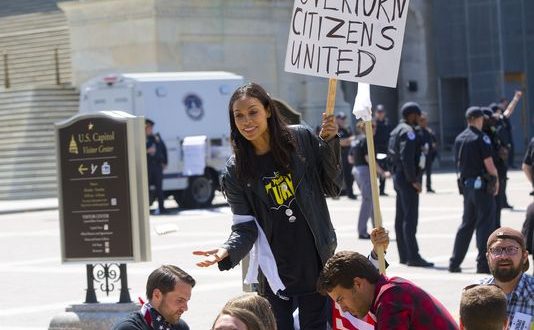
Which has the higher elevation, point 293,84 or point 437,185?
point 293,84

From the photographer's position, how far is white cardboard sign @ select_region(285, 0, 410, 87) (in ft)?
22.2

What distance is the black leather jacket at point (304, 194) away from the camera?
6.50 metres

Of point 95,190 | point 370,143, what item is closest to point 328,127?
point 370,143

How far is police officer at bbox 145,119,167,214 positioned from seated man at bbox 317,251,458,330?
1820 centimetres

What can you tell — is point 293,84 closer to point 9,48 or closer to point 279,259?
point 9,48

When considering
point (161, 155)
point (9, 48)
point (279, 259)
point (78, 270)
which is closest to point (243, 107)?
point (279, 259)

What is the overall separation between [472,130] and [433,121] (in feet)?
96.2

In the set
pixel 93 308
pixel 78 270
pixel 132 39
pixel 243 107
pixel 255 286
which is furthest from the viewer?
pixel 132 39

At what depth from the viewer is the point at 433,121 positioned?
140 feet

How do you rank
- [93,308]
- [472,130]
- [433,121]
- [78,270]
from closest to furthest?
[93,308] → [472,130] → [78,270] → [433,121]

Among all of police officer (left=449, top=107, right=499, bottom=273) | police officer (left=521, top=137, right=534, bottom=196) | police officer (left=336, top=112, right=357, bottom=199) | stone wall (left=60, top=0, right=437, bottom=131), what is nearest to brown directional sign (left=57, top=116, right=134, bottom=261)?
police officer (left=449, top=107, right=499, bottom=273)

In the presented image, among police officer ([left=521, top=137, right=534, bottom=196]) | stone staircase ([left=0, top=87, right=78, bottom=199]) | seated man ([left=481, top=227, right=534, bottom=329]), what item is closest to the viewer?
seated man ([left=481, top=227, right=534, bottom=329])

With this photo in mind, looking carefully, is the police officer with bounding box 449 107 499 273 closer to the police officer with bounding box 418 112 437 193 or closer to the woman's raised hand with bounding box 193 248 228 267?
the police officer with bounding box 418 112 437 193

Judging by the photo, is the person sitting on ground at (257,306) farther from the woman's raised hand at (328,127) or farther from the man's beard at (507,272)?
the man's beard at (507,272)
